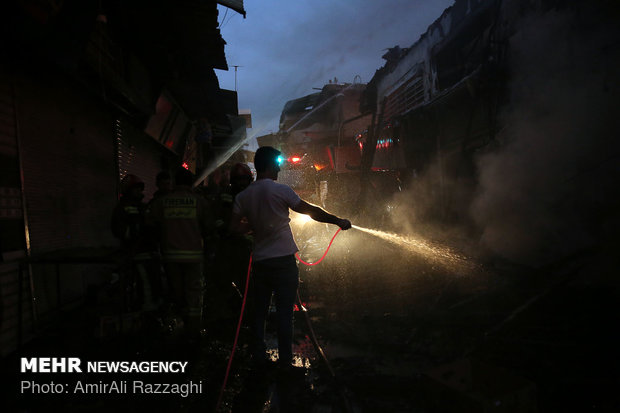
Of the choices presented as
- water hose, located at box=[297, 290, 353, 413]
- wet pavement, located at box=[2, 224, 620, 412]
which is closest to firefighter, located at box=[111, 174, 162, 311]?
wet pavement, located at box=[2, 224, 620, 412]

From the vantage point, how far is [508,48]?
6.93 m

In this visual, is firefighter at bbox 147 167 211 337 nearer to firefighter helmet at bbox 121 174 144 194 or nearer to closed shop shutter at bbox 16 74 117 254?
firefighter helmet at bbox 121 174 144 194

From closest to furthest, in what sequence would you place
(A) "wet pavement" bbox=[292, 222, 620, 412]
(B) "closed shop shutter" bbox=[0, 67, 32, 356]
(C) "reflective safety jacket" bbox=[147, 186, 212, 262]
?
(A) "wet pavement" bbox=[292, 222, 620, 412], (B) "closed shop shutter" bbox=[0, 67, 32, 356], (C) "reflective safety jacket" bbox=[147, 186, 212, 262]

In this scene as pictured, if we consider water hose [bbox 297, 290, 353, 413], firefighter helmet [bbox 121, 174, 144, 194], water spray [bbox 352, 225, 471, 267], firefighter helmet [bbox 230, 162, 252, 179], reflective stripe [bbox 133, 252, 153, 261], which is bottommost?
water hose [bbox 297, 290, 353, 413]

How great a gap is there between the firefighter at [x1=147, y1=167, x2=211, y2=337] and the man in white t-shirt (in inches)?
35.6

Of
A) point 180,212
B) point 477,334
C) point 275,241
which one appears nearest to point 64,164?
point 180,212

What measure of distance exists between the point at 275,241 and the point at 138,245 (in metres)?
2.12

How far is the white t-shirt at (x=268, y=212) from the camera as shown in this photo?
324cm

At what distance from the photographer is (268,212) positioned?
3242 millimetres

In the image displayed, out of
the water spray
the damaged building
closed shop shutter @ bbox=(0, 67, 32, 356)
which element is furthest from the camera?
the water spray

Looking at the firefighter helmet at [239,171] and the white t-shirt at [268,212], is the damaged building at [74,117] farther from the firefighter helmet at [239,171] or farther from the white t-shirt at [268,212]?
the firefighter helmet at [239,171]

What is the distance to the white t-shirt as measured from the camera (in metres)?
3.24

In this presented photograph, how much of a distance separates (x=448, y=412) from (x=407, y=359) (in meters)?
1.07

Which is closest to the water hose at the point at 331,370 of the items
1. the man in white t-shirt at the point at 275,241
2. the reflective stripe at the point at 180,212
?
the man in white t-shirt at the point at 275,241
